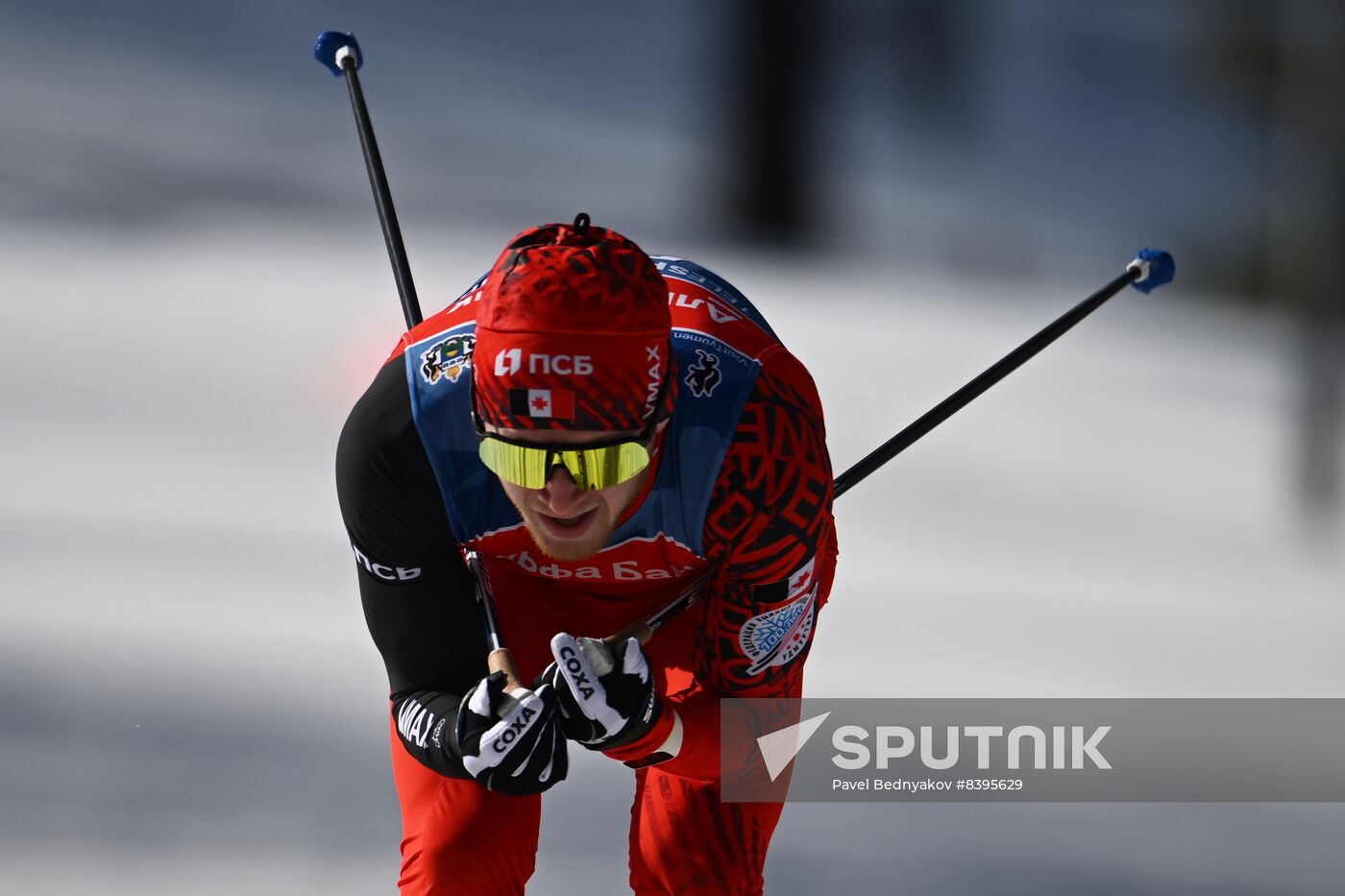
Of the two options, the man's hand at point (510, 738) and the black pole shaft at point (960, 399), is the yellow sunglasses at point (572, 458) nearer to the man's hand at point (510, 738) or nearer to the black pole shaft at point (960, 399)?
the man's hand at point (510, 738)

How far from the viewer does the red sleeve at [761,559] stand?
1.99 meters

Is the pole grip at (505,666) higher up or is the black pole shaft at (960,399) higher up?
the black pole shaft at (960,399)

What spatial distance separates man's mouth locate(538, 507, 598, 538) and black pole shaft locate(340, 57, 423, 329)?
889 millimetres

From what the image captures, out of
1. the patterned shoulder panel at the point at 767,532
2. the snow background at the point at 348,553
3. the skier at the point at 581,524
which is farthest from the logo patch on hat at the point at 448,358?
the snow background at the point at 348,553

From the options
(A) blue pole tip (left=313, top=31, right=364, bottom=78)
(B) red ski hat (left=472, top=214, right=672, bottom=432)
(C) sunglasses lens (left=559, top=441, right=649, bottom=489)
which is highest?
(A) blue pole tip (left=313, top=31, right=364, bottom=78)

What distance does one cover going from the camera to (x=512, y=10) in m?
17.6

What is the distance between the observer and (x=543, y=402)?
180cm

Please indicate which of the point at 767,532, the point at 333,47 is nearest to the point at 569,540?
the point at 767,532

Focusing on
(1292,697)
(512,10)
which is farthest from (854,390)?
(512,10)

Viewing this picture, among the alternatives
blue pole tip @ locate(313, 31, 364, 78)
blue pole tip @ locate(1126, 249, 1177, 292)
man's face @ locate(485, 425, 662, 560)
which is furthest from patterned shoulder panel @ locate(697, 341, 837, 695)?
blue pole tip @ locate(313, 31, 364, 78)

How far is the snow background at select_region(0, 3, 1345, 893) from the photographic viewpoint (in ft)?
10.2

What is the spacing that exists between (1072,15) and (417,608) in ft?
57.7

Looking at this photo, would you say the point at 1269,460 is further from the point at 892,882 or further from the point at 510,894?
the point at 510,894

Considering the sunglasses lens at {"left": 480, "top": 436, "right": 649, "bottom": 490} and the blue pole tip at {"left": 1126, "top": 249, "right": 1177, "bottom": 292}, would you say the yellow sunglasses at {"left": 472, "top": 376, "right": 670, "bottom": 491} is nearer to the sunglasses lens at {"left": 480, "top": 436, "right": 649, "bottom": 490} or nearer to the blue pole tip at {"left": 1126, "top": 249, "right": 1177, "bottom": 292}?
the sunglasses lens at {"left": 480, "top": 436, "right": 649, "bottom": 490}
